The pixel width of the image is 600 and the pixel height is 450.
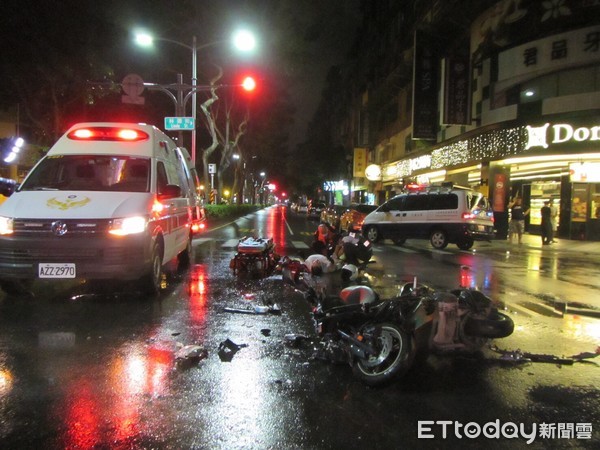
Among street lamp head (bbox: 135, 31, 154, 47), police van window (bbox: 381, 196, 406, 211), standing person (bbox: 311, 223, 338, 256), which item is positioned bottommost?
standing person (bbox: 311, 223, 338, 256)

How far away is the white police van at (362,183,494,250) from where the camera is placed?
16859 mm

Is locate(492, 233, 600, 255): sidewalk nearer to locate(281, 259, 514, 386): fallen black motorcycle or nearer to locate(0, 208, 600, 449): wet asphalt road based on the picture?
locate(0, 208, 600, 449): wet asphalt road

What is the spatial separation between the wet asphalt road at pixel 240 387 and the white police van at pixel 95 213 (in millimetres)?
580

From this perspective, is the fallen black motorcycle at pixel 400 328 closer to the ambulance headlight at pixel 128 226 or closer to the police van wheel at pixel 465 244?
the ambulance headlight at pixel 128 226

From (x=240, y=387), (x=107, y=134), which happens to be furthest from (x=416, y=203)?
(x=240, y=387)

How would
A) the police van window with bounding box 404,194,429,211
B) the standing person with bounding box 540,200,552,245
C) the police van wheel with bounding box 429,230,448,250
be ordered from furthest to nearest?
1. the standing person with bounding box 540,200,552,245
2. the police van window with bounding box 404,194,429,211
3. the police van wheel with bounding box 429,230,448,250

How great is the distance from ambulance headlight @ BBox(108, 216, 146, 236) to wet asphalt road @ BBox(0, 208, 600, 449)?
1062 millimetres

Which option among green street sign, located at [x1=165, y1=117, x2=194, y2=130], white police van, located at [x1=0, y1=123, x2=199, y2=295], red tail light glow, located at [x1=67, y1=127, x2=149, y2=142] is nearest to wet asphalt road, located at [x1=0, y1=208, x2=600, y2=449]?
white police van, located at [x1=0, y1=123, x2=199, y2=295]

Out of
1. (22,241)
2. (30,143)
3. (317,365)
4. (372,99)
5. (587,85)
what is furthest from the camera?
(372,99)

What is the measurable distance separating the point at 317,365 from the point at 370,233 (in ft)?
49.0

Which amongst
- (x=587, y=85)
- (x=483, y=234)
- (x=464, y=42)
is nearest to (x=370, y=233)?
(x=483, y=234)

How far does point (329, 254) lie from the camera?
1205 cm

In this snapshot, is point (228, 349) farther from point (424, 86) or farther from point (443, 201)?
point (424, 86)

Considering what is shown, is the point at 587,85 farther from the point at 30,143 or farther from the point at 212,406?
the point at 30,143
